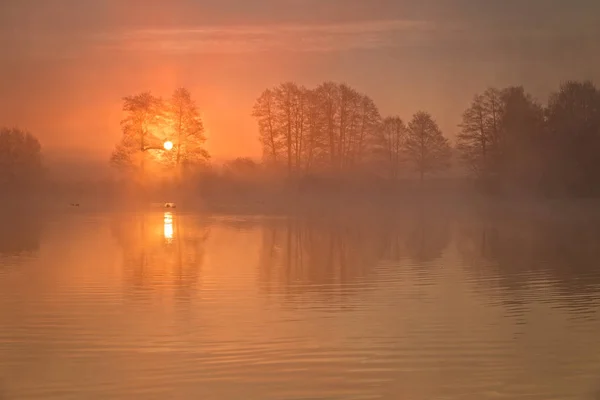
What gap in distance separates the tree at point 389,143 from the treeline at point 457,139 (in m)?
0.03

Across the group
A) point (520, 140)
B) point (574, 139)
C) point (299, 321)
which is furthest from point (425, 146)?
point (299, 321)

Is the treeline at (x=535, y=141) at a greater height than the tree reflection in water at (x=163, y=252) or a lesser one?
greater

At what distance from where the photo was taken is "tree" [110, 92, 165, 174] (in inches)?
898

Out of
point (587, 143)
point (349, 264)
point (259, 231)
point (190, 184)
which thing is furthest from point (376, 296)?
point (190, 184)

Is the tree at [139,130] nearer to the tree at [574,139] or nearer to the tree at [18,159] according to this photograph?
the tree at [18,159]

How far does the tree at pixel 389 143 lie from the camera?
2373 cm

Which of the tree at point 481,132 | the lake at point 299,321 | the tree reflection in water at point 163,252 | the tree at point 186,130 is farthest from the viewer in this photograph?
the tree at point 186,130

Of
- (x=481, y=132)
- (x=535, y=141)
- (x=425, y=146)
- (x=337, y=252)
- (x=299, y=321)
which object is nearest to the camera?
(x=299, y=321)

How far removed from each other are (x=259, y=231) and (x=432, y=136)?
12483 mm

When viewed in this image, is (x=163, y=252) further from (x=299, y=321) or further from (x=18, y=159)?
(x=18, y=159)

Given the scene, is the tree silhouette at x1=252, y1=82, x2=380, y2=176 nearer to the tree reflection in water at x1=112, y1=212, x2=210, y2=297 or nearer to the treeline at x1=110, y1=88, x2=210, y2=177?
the treeline at x1=110, y1=88, x2=210, y2=177

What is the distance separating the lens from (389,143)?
24.0 meters

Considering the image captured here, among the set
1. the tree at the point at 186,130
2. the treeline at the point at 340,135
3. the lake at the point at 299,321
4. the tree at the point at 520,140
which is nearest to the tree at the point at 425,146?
the treeline at the point at 340,135

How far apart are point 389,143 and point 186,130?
6.90 meters
